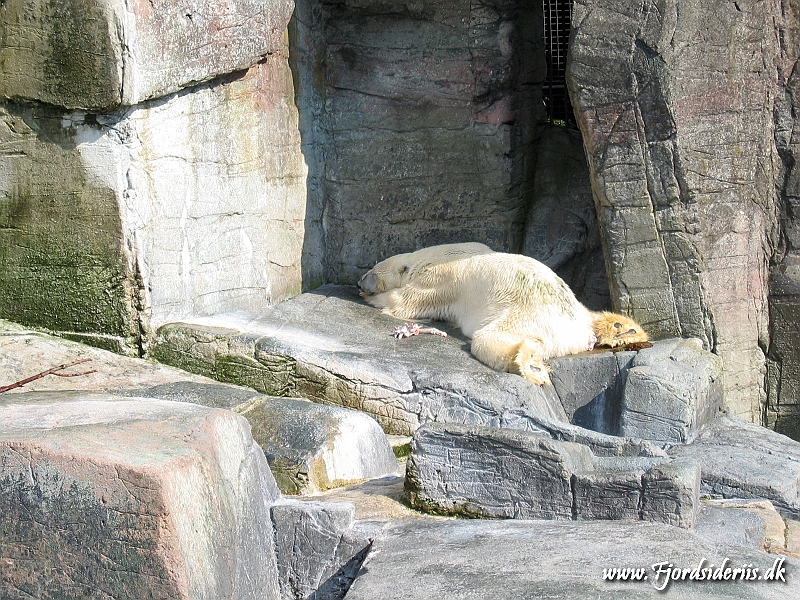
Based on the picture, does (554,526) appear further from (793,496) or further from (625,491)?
(793,496)

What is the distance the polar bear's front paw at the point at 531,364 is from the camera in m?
6.38

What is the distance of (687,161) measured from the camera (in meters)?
6.97

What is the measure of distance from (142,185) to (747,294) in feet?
14.1

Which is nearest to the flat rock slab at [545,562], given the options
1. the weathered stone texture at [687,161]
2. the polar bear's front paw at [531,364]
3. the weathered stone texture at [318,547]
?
the weathered stone texture at [318,547]

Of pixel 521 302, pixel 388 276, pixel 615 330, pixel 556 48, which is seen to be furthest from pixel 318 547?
pixel 556 48

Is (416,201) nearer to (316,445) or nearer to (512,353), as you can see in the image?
(512,353)

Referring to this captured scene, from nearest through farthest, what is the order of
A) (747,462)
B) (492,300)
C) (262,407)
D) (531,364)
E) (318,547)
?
(318,547) < (262,407) < (747,462) < (531,364) < (492,300)

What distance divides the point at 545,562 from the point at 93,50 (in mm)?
4053

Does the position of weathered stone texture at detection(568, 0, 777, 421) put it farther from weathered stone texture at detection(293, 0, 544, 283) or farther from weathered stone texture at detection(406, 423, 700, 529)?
weathered stone texture at detection(406, 423, 700, 529)

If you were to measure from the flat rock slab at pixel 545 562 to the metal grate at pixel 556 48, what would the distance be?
651cm

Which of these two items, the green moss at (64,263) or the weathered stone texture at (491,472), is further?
the green moss at (64,263)

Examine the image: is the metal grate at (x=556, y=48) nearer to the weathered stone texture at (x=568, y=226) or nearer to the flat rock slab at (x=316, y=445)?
the weathered stone texture at (x=568, y=226)

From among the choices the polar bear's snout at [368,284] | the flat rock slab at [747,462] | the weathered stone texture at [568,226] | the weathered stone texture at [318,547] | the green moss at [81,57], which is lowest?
the flat rock slab at [747,462]

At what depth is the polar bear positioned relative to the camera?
6660 millimetres
